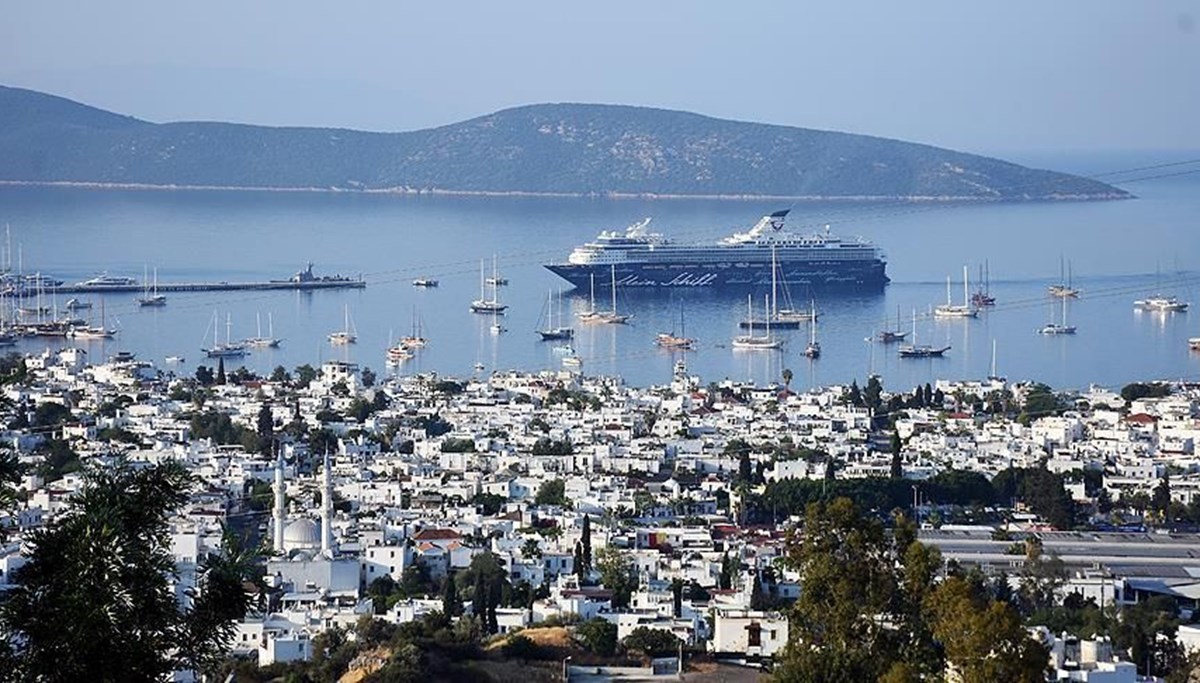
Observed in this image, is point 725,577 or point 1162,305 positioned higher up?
point 1162,305

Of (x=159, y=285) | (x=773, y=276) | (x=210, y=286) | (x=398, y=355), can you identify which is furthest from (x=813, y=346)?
(x=159, y=285)

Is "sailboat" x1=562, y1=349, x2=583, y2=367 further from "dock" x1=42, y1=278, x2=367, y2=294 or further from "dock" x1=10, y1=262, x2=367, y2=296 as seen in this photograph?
"dock" x1=42, y1=278, x2=367, y2=294

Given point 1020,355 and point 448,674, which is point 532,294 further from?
point 448,674

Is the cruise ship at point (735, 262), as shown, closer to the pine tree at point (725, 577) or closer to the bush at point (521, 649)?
the pine tree at point (725, 577)

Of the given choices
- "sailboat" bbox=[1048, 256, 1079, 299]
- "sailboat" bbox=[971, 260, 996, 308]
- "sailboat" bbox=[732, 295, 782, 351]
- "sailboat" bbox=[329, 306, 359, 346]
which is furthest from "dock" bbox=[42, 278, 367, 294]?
"sailboat" bbox=[1048, 256, 1079, 299]

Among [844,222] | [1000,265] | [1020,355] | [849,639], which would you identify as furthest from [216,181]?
[849,639]

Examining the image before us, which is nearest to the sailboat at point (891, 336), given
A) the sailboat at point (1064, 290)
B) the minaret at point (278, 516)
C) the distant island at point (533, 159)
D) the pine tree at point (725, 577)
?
the sailboat at point (1064, 290)

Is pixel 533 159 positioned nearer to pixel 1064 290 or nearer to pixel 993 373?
pixel 1064 290
